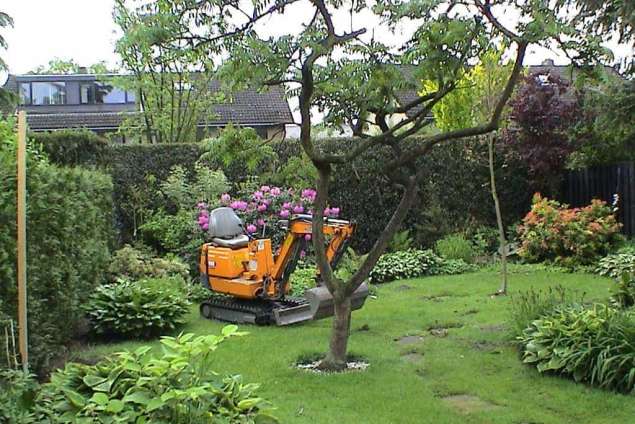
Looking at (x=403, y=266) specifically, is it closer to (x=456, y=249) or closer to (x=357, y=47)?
(x=456, y=249)

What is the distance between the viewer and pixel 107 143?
12219mm

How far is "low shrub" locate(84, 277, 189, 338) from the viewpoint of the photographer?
7.52 m

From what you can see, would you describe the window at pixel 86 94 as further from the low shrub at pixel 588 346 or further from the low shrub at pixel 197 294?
the low shrub at pixel 588 346

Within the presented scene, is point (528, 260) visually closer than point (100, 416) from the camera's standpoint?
No

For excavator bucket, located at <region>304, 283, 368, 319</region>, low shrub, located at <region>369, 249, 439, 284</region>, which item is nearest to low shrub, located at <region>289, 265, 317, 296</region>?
low shrub, located at <region>369, 249, 439, 284</region>

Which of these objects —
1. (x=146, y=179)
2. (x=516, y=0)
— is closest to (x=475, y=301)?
(x=516, y=0)

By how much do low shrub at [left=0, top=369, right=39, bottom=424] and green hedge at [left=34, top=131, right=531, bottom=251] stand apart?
30.3ft

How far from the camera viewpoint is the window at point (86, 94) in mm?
29156

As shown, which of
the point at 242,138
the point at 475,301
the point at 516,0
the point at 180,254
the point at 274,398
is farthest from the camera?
the point at 180,254

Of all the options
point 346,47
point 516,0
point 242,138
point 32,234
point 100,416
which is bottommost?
point 100,416

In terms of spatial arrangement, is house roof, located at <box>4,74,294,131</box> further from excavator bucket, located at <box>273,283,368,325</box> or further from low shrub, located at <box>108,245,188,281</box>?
excavator bucket, located at <box>273,283,368,325</box>

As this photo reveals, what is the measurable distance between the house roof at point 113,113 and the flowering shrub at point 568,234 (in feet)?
36.1

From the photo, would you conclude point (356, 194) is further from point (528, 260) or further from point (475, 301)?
point (475, 301)

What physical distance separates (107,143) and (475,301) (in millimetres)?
6919
